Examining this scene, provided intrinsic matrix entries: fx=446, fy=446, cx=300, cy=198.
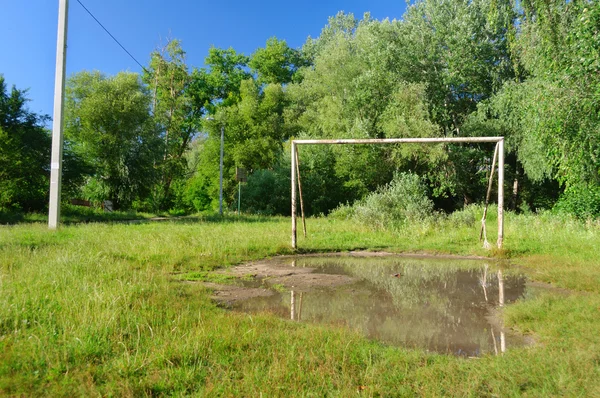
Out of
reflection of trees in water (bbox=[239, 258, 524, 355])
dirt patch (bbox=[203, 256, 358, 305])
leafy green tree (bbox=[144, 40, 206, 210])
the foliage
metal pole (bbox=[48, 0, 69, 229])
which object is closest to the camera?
reflection of trees in water (bbox=[239, 258, 524, 355])

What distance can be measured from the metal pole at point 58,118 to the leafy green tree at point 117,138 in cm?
1618

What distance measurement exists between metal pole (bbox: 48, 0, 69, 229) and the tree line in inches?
316

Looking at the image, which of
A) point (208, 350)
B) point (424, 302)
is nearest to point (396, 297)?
point (424, 302)

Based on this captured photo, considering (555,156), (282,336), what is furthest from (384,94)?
(282,336)

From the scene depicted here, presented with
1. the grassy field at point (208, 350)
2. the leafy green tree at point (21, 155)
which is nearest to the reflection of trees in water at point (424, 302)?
the grassy field at point (208, 350)

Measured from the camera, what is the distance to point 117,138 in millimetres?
31453

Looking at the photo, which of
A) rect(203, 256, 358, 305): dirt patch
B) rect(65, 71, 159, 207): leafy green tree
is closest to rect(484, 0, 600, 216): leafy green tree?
rect(203, 256, 358, 305): dirt patch

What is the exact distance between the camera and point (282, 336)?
4598mm

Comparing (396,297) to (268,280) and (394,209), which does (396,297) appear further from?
(394,209)

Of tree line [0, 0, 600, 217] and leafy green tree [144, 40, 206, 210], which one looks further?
leafy green tree [144, 40, 206, 210]

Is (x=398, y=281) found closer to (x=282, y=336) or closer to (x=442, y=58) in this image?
(x=282, y=336)

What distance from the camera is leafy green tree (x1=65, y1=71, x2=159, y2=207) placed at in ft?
102

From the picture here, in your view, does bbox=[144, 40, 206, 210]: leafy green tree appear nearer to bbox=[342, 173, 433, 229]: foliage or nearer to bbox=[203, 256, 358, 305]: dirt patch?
bbox=[342, 173, 433, 229]: foliage

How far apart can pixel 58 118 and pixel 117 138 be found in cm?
1790
